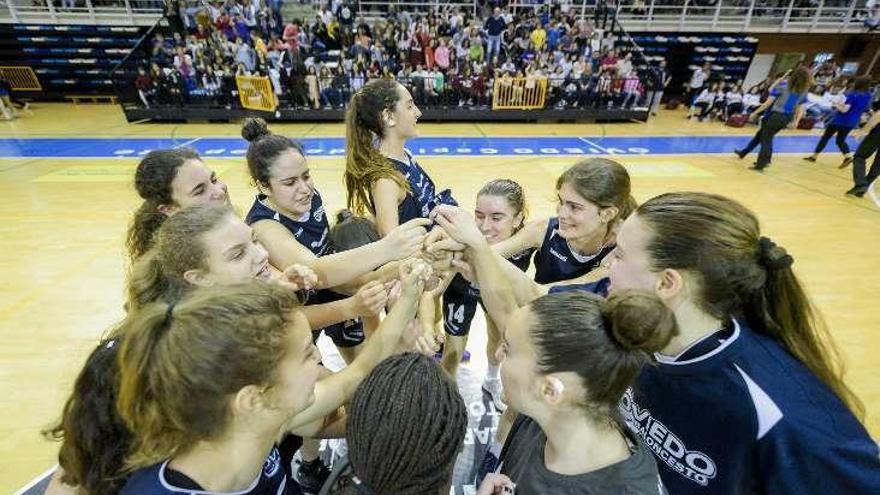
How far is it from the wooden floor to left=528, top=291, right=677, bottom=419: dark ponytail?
9.51 ft

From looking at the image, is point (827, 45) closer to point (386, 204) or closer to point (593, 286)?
point (593, 286)

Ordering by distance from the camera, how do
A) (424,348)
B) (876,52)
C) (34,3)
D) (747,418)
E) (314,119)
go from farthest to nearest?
(876,52) → (34,3) → (314,119) → (424,348) → (747,418)

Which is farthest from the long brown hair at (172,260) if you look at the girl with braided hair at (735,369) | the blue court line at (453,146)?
the blue court line at (453,146)

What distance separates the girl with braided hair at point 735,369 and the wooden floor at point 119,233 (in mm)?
2461

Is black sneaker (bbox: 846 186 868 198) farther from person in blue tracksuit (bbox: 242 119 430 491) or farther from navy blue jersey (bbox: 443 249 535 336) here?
person in blue tracksuit (bbox: 242 119 430 491)

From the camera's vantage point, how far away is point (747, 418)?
123cm

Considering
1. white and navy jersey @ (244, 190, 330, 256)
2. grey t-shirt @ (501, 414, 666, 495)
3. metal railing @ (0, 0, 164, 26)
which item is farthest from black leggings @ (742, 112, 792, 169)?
metal railing @ (0, 0, 164, 26)

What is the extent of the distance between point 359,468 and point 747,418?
106 cm

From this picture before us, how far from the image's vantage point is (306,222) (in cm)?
245

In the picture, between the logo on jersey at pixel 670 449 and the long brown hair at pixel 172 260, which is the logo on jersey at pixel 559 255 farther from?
the long brown hair at pixel 172 260

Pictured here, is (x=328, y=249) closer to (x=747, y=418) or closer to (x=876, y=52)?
(x=747, y=418)

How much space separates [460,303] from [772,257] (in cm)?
188

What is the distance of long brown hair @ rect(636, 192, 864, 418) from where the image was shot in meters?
1.33

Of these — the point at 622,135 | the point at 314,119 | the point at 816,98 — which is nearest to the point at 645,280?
the point at 622,135
